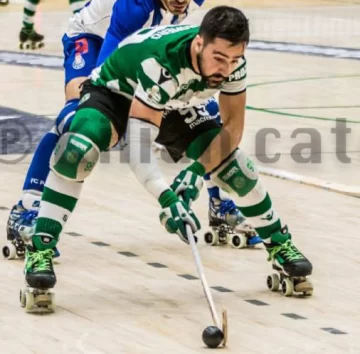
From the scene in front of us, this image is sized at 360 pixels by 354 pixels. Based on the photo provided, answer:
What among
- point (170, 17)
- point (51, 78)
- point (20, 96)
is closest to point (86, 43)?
point (170, 17)

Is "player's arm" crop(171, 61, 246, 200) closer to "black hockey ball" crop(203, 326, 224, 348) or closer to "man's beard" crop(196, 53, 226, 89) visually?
"man's beard" crop(196, 53, 226, 89)

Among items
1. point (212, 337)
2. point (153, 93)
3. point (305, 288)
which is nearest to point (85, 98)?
point (153, 93)

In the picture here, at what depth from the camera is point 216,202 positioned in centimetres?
828

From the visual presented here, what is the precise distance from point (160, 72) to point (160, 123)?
37 centimetres

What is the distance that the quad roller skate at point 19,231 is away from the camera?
771 centimetres

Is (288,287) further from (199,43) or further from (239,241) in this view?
(199,43)

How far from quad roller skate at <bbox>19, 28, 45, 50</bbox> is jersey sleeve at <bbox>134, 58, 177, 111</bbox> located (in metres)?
11.9

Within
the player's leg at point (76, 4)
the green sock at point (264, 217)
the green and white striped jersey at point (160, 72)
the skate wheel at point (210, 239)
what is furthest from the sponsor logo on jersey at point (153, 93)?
the player's leg at point (76, 4)

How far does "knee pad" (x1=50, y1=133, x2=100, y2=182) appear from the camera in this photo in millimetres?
6531

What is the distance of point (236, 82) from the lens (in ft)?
22.3

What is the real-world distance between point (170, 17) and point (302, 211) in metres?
1.97

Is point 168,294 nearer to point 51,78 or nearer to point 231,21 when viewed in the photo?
point 231,21

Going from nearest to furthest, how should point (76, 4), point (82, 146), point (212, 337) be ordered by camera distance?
point (212, 337) < point (82, 146) < point (76, 4)

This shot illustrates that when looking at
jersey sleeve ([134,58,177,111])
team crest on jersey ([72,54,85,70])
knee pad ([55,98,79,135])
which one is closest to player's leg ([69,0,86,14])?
team crest on jersey ([72,54,85,70])
